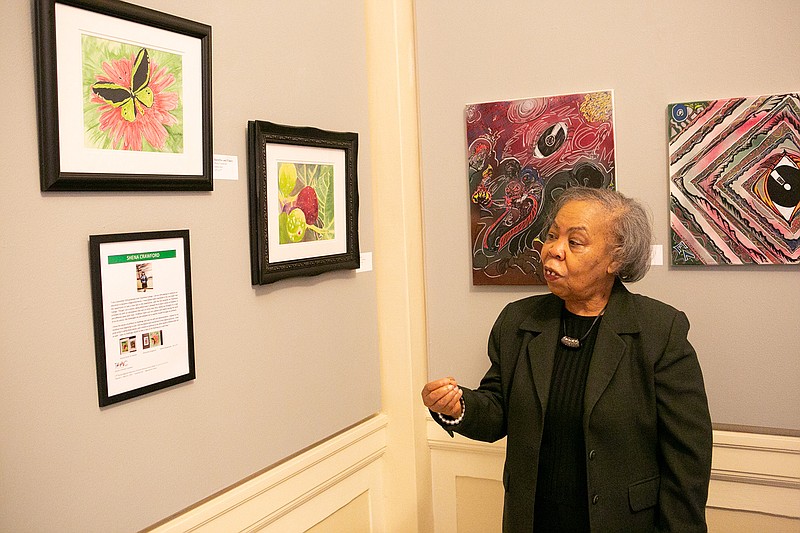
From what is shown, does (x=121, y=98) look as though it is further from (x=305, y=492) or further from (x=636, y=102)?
(x=636, y=102)

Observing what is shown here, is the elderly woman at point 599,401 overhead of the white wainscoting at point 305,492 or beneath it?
overhead

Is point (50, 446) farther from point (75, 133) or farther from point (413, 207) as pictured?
point (413, 207)

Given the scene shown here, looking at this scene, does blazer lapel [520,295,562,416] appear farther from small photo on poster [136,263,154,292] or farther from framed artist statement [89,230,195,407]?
small photo on poster [136,263,154,292]

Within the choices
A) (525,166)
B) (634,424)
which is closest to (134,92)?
(525,166)

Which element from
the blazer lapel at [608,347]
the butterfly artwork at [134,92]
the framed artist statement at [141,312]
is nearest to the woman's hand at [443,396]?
the blazer lapel at [608,347]

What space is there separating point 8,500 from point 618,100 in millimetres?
2326

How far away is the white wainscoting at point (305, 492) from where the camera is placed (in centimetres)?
221

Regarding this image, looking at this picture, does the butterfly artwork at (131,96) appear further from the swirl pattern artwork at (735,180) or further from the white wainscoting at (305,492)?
Answer: the swirl pattern artwork at (735,180)

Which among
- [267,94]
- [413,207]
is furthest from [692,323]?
[267,94]

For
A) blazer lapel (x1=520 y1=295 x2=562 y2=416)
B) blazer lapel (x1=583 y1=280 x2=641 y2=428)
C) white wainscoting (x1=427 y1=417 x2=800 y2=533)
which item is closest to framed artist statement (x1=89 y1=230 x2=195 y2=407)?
blazer lapel (x1=520 y1=295 x2=562 y2=416)

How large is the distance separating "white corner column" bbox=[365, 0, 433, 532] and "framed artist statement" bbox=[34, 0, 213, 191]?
3.57 feet

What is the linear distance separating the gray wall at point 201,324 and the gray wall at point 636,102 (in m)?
0.32

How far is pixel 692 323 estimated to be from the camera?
106 inches

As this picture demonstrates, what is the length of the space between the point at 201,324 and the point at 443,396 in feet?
2.44
